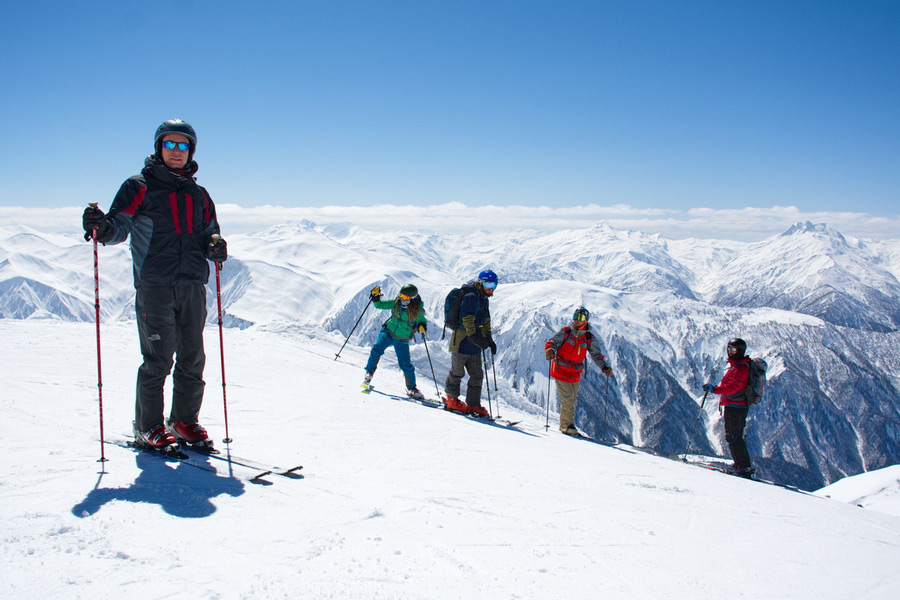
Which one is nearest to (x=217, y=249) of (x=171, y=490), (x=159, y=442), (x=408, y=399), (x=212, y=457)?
(x=159, y=442)

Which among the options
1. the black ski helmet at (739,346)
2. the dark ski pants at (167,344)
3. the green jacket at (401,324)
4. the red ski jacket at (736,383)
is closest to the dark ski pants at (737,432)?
the red ski jacket at (736,383)

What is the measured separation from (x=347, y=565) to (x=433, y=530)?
0.92 m

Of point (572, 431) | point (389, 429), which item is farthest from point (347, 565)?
point (572, 431)

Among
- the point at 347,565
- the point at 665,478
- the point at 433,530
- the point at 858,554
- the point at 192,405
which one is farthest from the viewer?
the point at 665,478

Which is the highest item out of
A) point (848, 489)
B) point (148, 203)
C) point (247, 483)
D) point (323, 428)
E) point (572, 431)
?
point (148, 203)

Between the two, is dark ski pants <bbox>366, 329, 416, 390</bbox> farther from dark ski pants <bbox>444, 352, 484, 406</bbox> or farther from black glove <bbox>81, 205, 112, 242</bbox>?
black glove <bbox>81, 205, 112, 242</bbox>

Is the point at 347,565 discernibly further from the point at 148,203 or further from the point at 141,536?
the point at 148,203

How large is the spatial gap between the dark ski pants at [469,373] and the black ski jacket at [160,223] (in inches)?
298

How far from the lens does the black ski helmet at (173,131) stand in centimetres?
521

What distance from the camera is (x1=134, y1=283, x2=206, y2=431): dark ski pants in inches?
206

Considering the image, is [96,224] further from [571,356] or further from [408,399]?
[571,356]

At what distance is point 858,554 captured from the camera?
4949mm

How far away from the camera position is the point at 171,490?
4191 mm

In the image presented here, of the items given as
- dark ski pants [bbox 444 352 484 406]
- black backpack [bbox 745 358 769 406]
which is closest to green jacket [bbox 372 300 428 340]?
dark ski pants [bbox 444 352 484 406]
